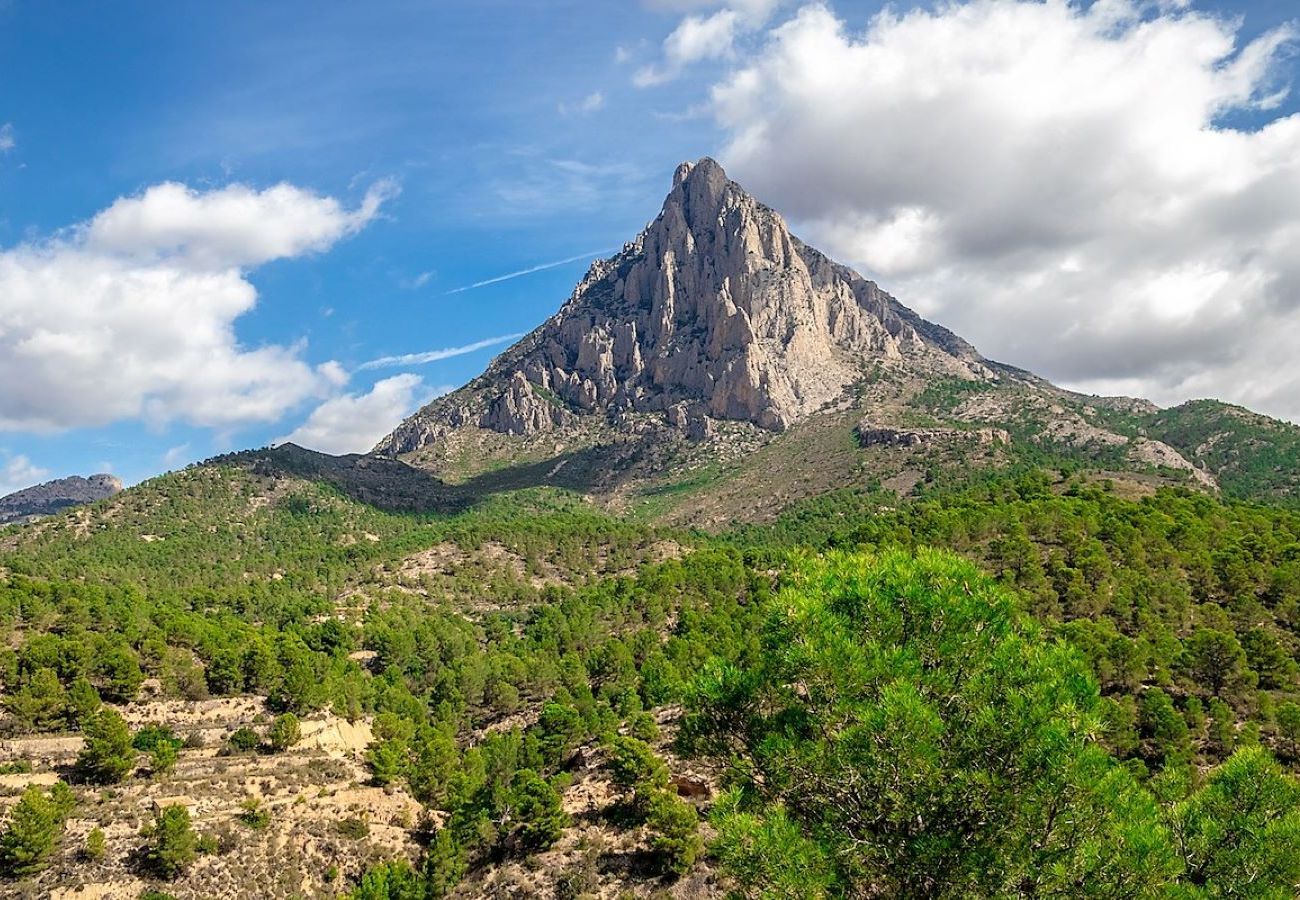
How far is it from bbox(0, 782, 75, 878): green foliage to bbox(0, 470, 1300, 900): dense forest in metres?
0.15

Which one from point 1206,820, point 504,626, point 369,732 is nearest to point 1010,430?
point 504,626

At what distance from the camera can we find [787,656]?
1070cm

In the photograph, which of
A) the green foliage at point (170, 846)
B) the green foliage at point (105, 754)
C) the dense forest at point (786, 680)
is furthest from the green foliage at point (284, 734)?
the green foliage at point (170, 846)

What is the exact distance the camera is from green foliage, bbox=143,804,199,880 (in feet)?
118

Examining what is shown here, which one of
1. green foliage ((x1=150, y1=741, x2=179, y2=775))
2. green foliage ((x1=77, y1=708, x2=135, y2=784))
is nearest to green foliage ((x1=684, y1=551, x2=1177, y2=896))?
green foliage ((x1=77, y1=708, x2=135, y2=784))

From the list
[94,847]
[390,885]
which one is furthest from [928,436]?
[94,847]

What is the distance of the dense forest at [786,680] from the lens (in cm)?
952

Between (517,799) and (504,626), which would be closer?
(517,799)

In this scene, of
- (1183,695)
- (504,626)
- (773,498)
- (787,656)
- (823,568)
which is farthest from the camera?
(773,498)

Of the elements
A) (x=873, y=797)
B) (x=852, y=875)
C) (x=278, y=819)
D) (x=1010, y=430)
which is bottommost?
(x=278, y=819)

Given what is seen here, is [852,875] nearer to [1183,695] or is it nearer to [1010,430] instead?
[1183,695]

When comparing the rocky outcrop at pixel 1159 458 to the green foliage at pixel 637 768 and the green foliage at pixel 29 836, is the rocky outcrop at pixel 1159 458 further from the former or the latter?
the green foliage at pixel 29 836

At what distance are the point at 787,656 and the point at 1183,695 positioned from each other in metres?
48.9

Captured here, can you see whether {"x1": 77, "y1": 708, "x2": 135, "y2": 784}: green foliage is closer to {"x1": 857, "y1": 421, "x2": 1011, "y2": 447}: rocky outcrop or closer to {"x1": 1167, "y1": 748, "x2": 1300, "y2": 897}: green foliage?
{"x1": 1167, "y1": 748, "x2": 1300, "y2": 897}: green foliage
